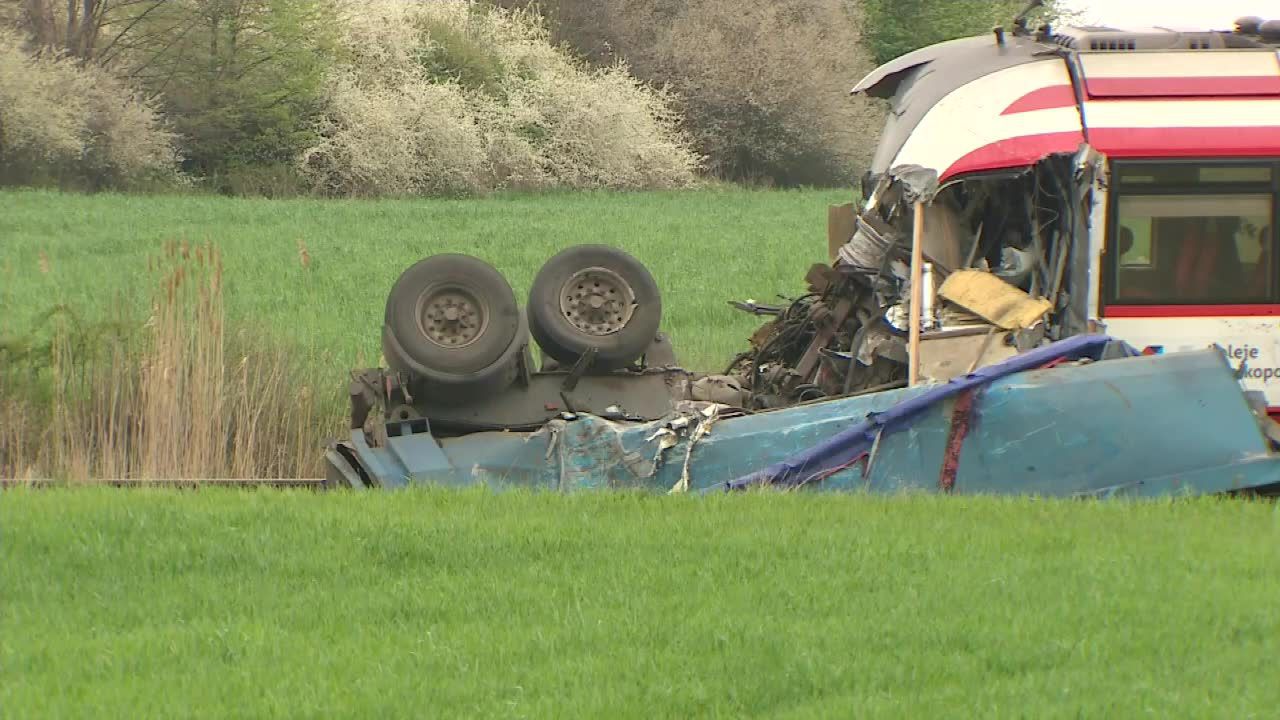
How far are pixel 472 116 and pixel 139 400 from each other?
3784 centimetres

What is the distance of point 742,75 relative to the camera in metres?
57.0

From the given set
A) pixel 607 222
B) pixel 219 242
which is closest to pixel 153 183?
pixel 607 222

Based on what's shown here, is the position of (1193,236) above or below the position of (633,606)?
above

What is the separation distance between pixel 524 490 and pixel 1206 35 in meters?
5.78

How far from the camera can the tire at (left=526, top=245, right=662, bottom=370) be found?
10.5 meters

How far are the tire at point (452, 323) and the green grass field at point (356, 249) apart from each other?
8.87ft

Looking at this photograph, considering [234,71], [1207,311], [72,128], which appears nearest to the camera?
[1207,311]

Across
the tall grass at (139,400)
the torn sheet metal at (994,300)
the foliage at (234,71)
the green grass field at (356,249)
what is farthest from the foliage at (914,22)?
the torn sheet metal at (994,300)

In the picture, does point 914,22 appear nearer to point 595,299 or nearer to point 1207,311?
point 1207,311

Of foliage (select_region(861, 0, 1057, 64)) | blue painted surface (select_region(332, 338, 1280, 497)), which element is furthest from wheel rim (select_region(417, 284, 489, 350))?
foliage (select_region(861, 0, 1057, 64))

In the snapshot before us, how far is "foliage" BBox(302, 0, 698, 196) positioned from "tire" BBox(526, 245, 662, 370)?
35.3 metres

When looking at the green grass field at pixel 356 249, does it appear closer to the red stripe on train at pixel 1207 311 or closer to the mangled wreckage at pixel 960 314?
the mangled wreckage at pixel 960 314

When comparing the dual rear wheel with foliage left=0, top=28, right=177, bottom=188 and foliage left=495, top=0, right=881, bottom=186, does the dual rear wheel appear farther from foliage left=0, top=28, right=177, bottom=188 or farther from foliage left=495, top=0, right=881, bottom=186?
foliage left=495, top=0, right=881, bottom=186

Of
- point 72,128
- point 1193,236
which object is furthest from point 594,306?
point 72,128
